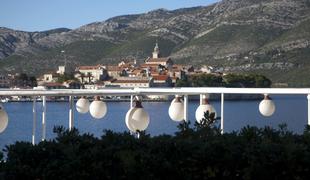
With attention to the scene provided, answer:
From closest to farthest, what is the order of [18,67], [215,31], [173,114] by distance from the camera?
[173,114] < [215,31] < [18,67]

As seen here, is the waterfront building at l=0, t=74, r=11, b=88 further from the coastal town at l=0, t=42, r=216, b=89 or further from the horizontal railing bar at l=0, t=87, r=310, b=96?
the horizontal railing bar at l=0, t=87, r=310, b=96

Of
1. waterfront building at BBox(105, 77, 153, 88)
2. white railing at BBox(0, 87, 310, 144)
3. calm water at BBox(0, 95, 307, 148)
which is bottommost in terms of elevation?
calm water at BBox(0, 95, 307, 148)

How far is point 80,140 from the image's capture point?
14.2 feet

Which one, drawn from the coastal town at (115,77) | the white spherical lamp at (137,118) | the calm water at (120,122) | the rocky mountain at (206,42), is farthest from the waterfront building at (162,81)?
the white spherical lamp at (137,118)

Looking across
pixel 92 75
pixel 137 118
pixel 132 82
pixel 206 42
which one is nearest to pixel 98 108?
pixel 137 118

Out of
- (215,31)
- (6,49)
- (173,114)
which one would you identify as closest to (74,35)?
(6,49)

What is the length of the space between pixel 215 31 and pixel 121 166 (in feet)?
492

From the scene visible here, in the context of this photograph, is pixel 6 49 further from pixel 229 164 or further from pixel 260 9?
pixel 229 164

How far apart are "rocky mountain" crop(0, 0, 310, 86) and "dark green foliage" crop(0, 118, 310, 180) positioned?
108064mm

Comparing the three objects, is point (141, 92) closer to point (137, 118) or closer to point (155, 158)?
point (137, 118)

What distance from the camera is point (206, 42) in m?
150

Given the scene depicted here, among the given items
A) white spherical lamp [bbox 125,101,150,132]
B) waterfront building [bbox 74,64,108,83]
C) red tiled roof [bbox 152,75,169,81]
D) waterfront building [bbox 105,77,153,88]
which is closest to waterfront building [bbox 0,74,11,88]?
waterfront building [bbox 74,64,108,83]

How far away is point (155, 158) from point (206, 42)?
5800 inches

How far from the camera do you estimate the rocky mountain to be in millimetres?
130375
